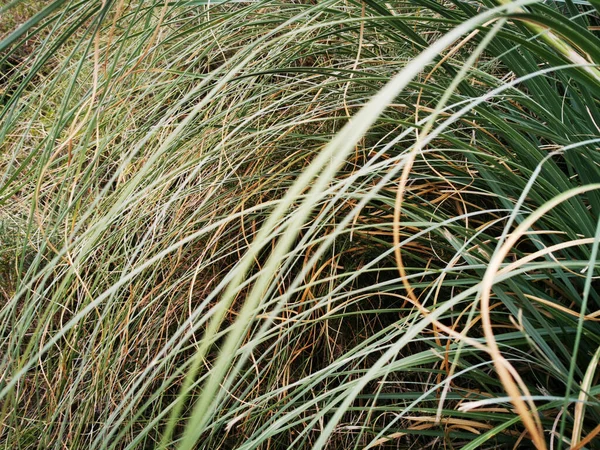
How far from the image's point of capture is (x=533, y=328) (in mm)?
790

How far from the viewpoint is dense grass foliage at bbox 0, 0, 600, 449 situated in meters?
0.64

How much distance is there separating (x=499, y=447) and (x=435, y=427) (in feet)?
0.32

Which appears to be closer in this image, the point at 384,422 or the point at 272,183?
the point at 384,422

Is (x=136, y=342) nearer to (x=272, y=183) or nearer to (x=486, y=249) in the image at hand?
(x=272, y=183)

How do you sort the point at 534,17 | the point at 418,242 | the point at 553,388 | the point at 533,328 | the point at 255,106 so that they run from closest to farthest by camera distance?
the point at 534,17 < the point at 533,328 < the point at 553,388 < the point at 418,242 < the point at 255,106

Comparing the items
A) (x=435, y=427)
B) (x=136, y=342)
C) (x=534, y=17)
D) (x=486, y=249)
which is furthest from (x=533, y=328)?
(x=136, y=342)

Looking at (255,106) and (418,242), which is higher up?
(255,106)

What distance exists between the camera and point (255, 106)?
1294 mm

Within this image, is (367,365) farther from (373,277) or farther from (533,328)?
(533,328)

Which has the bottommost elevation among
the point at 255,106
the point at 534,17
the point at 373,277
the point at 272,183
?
the point at 373,277

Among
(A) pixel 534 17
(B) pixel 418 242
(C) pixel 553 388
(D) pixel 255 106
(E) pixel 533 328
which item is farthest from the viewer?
(D) pixel 255 106

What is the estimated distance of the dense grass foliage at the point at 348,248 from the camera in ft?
2.09

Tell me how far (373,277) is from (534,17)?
768 mm

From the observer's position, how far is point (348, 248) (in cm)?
110
